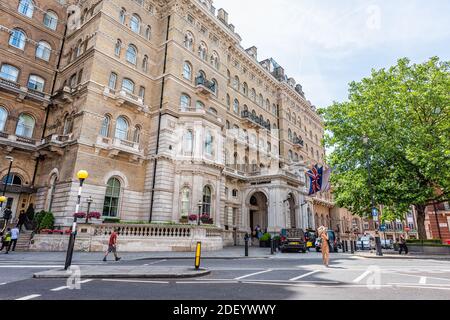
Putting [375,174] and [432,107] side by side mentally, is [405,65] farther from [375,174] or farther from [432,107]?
[375,174]

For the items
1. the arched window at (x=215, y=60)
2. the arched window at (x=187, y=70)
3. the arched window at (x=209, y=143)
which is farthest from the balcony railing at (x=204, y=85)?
the arched window at (x=209, y=143)

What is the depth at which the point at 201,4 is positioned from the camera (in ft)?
103

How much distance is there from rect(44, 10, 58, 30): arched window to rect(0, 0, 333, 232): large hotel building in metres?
0.10

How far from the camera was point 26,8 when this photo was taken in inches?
993

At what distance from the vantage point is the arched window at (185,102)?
27028 millimetres

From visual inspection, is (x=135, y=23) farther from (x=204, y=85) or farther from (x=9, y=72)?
(x=9, y=72)

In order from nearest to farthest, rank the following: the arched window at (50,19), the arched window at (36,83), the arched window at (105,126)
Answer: the arched window at (105,126), the arched window at (36,83), the arched window at (50,19)

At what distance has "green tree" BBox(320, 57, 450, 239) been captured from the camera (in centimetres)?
2045

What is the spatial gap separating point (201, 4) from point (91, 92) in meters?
17.3

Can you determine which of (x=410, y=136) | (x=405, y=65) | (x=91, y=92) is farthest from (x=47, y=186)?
(x=405, y=65)

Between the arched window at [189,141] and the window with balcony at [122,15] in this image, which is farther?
the arched window at [189,141]

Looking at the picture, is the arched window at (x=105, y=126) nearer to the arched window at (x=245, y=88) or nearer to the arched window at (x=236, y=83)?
the arched window at (x=236, y=83)

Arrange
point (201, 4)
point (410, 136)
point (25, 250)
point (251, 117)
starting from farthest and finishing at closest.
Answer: point (251, 117)
point (201, 4)
point (410, 136)
point (25, 250)

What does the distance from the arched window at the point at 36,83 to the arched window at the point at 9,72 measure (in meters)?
1.06
